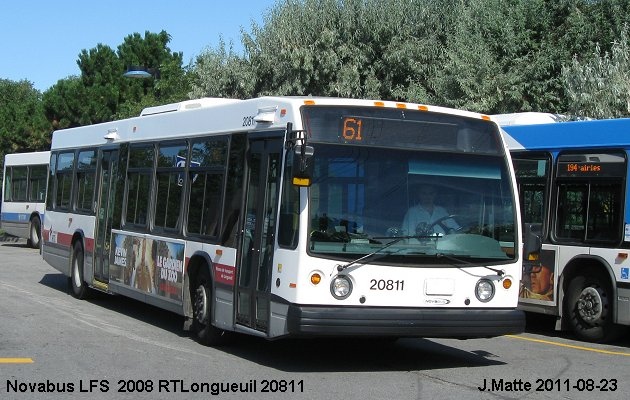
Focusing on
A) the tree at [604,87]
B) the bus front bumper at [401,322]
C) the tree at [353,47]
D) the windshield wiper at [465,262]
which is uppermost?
the tree at [353,47]

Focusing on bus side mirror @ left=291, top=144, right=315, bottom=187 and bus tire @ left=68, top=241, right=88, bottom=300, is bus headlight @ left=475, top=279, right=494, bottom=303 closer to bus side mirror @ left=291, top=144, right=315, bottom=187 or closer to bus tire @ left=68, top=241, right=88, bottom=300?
bus side mirror @ left=291, top=144, right=315, bottom=187

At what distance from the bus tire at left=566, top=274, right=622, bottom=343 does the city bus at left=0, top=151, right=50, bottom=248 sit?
21.6 m

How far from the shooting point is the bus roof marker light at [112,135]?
15.2m

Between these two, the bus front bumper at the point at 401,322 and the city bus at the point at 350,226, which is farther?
the city bus at the point at 350,226

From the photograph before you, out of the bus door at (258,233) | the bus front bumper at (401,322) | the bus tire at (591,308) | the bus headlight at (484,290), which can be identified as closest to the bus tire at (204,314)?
the bus door at (258,233)

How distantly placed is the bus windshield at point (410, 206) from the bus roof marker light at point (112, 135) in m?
6.75

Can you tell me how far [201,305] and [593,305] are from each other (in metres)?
5.22

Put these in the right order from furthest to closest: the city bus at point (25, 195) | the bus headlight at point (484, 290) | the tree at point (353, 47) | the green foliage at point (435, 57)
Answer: the city bus at point (25, 195) < the tree at point (353, 47) < the green foliage at point (435, 57) < the bus headlight at point (484, 290)

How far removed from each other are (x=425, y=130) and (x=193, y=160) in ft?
11.9

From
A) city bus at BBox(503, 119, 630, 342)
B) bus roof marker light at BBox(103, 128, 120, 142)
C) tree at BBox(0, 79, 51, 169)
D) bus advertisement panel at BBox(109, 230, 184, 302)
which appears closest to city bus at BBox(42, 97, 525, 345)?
bus advertisement panel at BBox(109, 230, 184, 302)

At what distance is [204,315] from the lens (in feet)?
37.3

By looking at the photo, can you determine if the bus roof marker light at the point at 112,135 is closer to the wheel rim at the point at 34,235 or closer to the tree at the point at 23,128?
the wheel rim at the point at 34,235

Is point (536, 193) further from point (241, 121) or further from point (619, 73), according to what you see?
point (619, 73)

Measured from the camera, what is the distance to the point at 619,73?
69.4 feet
